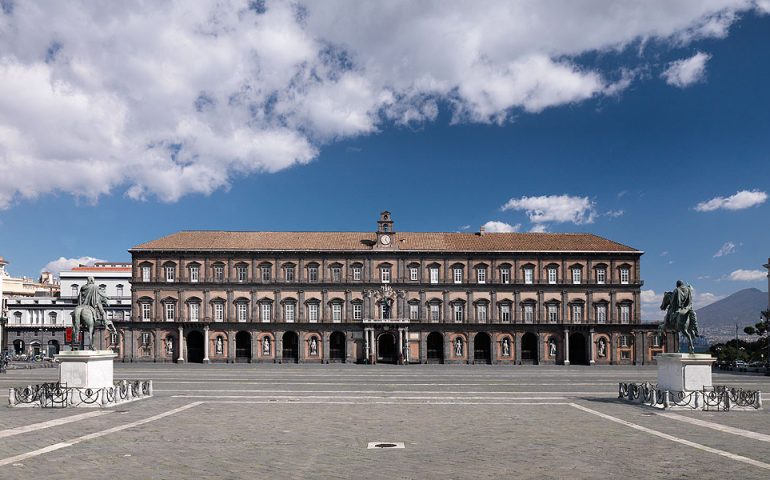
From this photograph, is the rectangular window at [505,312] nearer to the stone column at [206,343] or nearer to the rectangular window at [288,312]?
the rectangular window at [288,312]

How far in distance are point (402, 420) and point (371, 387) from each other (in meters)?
13.9

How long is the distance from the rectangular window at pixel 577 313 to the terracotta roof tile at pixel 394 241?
6.19 meters

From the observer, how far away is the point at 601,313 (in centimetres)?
7044

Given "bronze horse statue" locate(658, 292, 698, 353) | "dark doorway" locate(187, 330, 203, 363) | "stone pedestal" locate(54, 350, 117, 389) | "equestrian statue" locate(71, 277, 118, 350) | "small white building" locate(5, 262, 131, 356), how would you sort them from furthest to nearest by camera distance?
"small white building" locate(5, 262, 131, 356)
"dark doorway" locate(187, 330, 203, 363)
"equestrian statue" locate(71, 277, 118, 350)
"bronze horse statue" locate(658, 292, 698, 353)
"stone pedestal" locate(54, 350, 117, 389)

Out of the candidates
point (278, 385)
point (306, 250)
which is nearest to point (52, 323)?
point (306, 250)

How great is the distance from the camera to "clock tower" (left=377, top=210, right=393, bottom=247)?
70.9m

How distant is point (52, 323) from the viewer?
90250 mm

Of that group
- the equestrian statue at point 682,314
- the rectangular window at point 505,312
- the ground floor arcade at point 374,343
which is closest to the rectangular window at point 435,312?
the ground floor arcade at point 374,343

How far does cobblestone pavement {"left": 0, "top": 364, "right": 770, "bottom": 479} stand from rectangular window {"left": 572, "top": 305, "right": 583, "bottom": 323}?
4213 centimetres

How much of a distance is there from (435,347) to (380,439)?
54.3m

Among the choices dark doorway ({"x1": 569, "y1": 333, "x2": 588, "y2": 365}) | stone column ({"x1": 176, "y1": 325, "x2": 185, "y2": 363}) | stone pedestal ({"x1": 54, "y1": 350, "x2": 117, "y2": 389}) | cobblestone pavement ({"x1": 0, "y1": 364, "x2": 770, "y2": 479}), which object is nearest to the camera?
cobblestone pavement ({"x1": 0, "y1": 364, "x2": 770, "y2": 479})

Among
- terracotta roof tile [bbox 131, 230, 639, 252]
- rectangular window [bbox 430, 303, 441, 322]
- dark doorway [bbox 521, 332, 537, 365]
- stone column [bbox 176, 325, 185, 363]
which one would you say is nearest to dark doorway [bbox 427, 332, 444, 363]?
rectangular window [bbox 430, 303, 441, 322]

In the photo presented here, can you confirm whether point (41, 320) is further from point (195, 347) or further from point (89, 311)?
point (89, 311)

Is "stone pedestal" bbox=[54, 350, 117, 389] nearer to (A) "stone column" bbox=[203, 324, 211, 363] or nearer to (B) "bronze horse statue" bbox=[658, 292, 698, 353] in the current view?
(B) "bronze horse statue" bbox=[658, 292, 698, 353]
